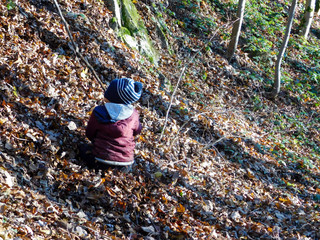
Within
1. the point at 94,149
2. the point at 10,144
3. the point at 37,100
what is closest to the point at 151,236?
the point at 94,149

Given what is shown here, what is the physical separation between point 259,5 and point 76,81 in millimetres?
13817

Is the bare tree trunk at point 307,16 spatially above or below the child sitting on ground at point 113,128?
above

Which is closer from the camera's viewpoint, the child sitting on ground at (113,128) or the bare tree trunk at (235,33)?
the child sitting on ground at (113,128)

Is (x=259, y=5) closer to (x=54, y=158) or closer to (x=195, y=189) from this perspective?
(x=195, y=189)

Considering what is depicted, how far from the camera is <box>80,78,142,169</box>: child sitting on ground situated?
466 cm

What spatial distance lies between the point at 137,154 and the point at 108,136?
1.17 metres

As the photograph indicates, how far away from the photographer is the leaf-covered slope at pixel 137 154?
13.9ft

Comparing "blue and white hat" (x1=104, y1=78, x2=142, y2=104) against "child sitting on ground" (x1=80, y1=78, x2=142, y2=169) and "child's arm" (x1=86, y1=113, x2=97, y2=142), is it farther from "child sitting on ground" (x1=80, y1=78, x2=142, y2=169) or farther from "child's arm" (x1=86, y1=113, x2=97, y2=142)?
"child's arm" (x1=86, y1=113, x2=97, y2=142)

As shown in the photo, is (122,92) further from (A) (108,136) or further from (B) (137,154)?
(B) (137,154)

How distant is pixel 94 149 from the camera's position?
4.70m

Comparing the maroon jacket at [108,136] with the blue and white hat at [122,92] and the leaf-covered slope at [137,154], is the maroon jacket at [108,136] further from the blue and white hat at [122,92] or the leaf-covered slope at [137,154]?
the leaf-covered slope at [137,154]

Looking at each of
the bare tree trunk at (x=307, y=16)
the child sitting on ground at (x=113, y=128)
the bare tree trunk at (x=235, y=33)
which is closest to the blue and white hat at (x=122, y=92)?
the child sitting on ground at (x=113, y=128)

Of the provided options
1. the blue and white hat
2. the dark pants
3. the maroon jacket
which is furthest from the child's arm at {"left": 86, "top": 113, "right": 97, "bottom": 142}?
the blue and white hat

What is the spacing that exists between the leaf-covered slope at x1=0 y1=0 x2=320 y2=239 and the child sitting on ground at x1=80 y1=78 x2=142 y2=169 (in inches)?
10.9
